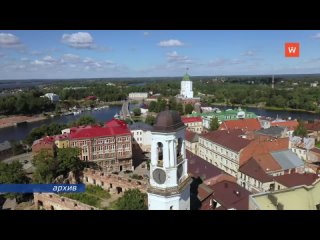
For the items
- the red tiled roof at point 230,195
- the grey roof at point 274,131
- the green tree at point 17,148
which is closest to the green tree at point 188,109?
the grey roof at point 274,131

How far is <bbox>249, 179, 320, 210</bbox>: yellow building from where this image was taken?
5.21m

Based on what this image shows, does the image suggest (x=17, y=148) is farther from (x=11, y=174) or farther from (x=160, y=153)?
(x=160, y=153)

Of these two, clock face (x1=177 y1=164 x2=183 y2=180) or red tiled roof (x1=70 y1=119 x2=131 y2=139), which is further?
red tiled roof (x1=70 y1=119 x2=131 y2=139)

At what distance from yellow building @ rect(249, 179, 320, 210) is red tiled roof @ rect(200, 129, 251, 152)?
6.17m

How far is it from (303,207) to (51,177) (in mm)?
7940

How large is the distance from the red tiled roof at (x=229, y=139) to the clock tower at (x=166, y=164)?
714 cm

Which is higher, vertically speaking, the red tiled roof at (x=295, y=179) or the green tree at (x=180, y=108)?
the green tree at (x=180, y=108)

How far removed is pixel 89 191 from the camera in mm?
10266

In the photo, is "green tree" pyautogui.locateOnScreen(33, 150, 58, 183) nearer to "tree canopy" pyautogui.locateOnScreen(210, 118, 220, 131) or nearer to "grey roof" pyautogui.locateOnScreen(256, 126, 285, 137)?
"grey roof" pyautogui.locateOnScreen(256, 126, 285, 137)

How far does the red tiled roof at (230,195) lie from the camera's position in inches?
293

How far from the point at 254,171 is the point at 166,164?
634cm

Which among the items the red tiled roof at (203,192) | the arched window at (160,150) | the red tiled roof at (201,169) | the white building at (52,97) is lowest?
the red tiled roof at (201,169)

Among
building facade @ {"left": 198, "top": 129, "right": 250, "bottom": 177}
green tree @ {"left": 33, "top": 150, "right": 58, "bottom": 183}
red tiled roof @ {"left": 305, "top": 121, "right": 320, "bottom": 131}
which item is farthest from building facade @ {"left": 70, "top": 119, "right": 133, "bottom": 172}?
red tiled roof @ {"left": 305, "top": 121, "right": 320, "bottom": 131}

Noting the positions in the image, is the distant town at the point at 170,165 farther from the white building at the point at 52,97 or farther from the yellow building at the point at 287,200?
the white building at the point at 52,97
